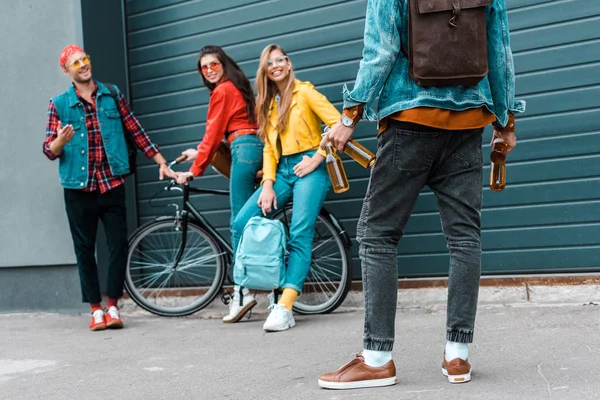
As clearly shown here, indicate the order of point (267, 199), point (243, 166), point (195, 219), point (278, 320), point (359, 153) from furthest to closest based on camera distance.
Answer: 1. point (195, 219)
2. point (243, 166)
3. point (267, 199)
4. point (278, 320)
5. point (359, 153)

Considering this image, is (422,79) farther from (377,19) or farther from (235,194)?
(235,194)

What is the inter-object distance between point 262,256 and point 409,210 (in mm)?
2128

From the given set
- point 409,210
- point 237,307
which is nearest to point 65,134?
point 237,307

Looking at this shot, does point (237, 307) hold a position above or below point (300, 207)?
below

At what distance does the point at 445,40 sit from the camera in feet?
10.7

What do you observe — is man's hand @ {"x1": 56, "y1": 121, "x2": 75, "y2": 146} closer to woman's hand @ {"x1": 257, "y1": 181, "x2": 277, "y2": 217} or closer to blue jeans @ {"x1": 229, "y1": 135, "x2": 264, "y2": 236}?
blue jeans @ {"x1": 229, "y1": 135, "x2": 264, "y2": 236}

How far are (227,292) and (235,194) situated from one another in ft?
3.66

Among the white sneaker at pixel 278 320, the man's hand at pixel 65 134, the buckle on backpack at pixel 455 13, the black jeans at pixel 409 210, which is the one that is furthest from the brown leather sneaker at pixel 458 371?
the man's hand at pixel 65 134

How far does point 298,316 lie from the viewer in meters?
5.98

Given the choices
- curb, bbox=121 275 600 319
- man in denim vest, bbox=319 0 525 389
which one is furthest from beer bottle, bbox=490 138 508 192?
curb, bbox=121 275 600 319

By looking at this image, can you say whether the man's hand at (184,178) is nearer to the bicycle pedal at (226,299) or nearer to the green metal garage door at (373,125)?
the green metal garage door at (373,125)

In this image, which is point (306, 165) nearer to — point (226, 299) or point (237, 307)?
point (237, 307)

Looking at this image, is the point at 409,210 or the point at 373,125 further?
the point at 373,125

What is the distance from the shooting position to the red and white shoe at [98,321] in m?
6.02
